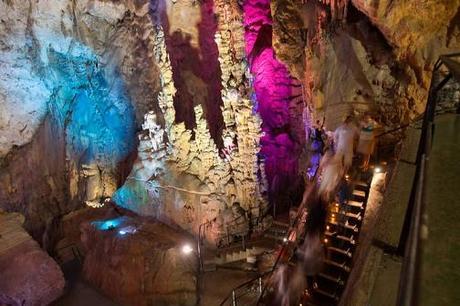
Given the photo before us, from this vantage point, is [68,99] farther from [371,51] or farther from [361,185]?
[361,185]

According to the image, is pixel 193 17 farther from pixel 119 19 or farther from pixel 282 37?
pixel 282 37

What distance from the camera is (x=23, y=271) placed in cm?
1016

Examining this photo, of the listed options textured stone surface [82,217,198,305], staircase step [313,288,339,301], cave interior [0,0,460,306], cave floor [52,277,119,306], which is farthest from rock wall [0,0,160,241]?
staircase step [313,288,339,301]

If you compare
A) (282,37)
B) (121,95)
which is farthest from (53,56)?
(282,37)

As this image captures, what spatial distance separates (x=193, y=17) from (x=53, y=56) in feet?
16.6

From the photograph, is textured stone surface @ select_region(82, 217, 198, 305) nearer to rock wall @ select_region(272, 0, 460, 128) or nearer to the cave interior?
the cave interior

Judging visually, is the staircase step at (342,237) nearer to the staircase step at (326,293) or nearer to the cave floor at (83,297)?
the staircase step at (326,293)

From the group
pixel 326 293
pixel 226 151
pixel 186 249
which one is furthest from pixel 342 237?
pixel 226 151

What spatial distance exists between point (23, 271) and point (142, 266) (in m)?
3.30

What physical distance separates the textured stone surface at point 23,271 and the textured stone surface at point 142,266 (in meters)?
1.04

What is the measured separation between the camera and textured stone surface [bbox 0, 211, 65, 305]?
984 cm

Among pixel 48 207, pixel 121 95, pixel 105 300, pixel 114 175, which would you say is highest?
pixel 121 95

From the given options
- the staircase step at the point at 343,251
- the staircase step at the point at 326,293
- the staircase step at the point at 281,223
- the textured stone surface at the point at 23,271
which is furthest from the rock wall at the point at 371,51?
the textured stone surface at the point at 23,271

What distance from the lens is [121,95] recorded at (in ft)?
47.2
